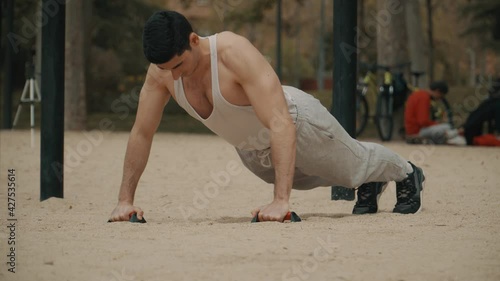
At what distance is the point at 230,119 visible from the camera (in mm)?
6066

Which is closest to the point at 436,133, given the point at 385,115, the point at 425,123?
the point at 425,123

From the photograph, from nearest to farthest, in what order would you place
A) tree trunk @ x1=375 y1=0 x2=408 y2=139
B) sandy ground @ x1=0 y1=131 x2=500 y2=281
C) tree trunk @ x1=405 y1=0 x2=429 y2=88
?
sandy ground @ x1=0 y1=131 x2=500 y2=281 → tree trunk @ x1=375 y1=0 x2=408 y2=139 → tree trunk @ x1=405 y1=0 x2=429 y2=88

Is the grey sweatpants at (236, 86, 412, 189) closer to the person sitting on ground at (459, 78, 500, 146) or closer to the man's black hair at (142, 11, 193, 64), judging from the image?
the man's black hair at (142, 11, 193, 64)

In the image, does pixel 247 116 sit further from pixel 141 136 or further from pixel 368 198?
pixel 368 198

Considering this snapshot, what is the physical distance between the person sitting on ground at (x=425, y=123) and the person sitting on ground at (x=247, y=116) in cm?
1006

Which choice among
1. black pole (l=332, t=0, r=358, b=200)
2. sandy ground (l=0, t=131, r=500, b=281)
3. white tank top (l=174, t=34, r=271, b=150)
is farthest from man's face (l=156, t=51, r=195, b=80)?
black pole (l=332, t=0, r=358, b=200)

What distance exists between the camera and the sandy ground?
14.6ft

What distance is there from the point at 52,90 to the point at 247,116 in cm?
239

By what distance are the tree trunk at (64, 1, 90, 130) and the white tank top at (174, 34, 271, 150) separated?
44.7 feet

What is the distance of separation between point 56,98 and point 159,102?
1807 millimetres

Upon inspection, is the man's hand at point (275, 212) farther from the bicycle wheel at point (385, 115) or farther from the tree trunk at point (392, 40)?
the tree trunk at point (392, 40)

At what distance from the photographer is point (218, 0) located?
132ft

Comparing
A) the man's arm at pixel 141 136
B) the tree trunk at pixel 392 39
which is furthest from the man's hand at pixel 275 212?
the tree trunk at pixel 392 39

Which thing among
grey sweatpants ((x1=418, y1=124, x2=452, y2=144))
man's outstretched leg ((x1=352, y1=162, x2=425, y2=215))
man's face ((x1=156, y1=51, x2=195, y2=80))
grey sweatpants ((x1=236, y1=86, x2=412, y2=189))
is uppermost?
man's face ((x1=156, y1=51, x2=195, y2=80))
